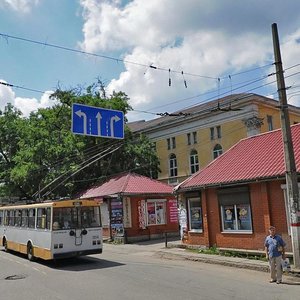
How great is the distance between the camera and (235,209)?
18922 mm

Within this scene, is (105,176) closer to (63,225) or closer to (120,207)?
(120,207)

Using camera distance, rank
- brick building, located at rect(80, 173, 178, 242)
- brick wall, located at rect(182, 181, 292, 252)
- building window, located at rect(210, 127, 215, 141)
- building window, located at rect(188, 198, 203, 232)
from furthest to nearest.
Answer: building window, located at rect(210, 127, 215, 141), brick building, located at rect(80, 173, 178, 242), building window, located at rect(188, 198, 203, 232), brick wall, located at rect(182, 181, 292, 252)

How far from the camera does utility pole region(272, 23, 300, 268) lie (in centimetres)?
1388

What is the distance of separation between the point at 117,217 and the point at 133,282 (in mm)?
16740

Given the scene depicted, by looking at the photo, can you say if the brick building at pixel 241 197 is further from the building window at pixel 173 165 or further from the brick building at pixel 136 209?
the building window at pixel 173 165

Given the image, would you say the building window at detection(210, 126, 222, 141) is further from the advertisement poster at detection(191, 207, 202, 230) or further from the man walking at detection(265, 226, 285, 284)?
the man walking at detection(265, 226, 285, 284)

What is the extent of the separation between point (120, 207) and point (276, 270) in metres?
17.5

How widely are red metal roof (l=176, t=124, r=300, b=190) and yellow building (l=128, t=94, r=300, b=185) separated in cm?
1843

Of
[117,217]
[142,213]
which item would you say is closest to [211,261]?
[142,213]

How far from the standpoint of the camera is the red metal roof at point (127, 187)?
28.9 metres

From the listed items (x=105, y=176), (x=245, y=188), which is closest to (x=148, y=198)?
(x=105, y=176)

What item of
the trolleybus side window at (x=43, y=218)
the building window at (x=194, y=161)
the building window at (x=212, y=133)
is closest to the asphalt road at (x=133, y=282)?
the trolleybus side window at (x=43, y=218)

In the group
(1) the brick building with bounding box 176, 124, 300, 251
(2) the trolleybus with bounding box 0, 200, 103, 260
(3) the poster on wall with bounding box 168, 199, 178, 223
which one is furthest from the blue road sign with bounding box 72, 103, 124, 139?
(3) the poster on wall with bounding box 168, 199, 178, 223

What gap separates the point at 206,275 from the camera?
13328 mm
